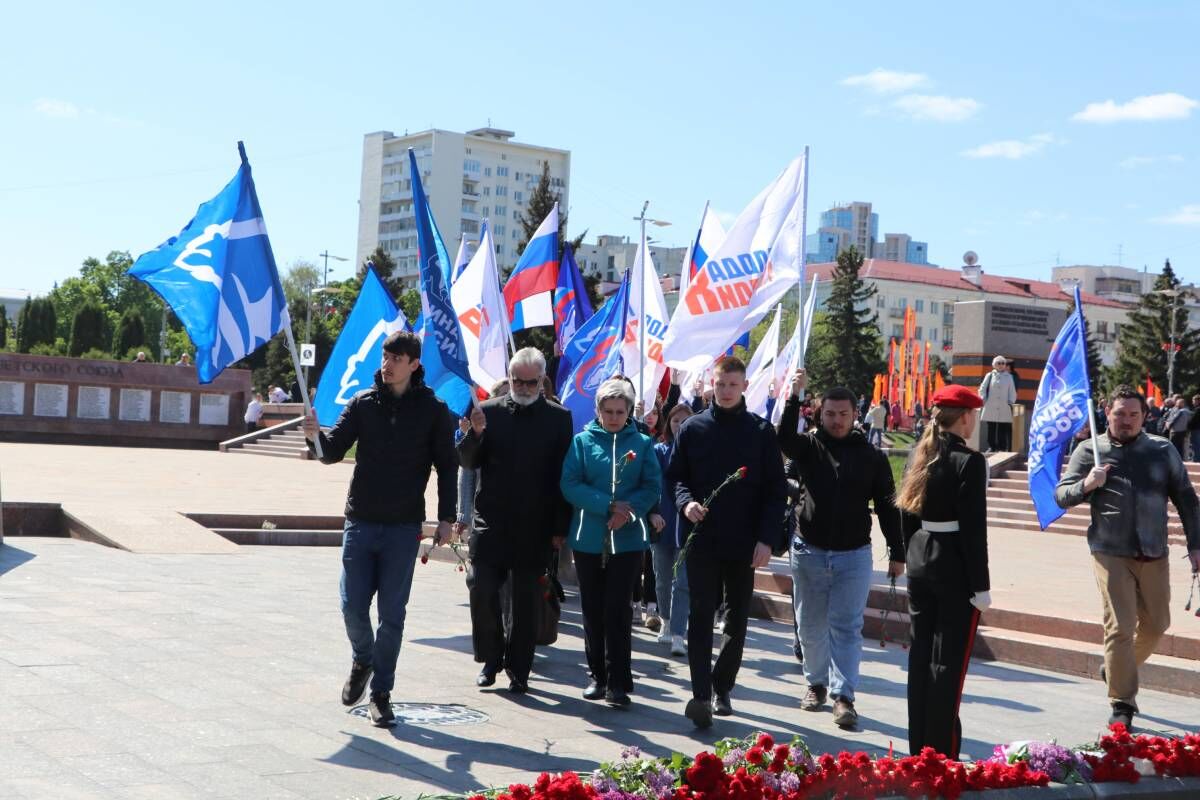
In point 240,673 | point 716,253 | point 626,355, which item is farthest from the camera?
point 626,355

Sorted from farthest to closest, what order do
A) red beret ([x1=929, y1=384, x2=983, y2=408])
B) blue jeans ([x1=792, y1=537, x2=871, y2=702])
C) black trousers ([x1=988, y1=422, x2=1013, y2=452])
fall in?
black trousers ([x1=988, y1=422, x2=1013, y2=452]), blue jeans ([x1=792, y1=537, x2=871, y2=702]), red beret ([x1=929, y1=384, x2=983, y2=408])

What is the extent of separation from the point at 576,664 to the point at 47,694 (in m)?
3.28

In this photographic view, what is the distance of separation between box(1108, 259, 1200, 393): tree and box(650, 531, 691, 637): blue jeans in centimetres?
7293

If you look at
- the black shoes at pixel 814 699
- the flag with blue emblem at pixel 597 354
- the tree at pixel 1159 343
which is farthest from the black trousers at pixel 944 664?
the tree at pixel 1159 343

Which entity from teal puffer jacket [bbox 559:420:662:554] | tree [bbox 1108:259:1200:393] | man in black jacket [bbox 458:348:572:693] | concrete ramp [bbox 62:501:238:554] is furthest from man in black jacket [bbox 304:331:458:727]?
tree [bbox 1108:259:1200:393]

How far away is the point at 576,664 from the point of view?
28.9ft

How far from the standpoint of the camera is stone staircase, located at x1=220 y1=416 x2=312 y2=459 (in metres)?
37.8

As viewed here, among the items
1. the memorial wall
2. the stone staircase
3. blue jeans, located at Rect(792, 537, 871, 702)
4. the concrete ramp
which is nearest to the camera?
blue jeans, located at Rect(792, 537, 871, 702)

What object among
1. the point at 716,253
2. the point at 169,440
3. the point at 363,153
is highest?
the point at 363,153

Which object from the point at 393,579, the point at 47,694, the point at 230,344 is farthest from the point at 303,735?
the point at 230,344

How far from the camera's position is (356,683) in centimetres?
683

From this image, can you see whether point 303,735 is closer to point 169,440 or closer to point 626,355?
point 626,355

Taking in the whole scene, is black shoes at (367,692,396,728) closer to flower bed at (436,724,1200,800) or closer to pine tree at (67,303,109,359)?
flower bed at (436,724,1200,800)

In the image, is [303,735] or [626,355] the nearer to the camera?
[303,735]
